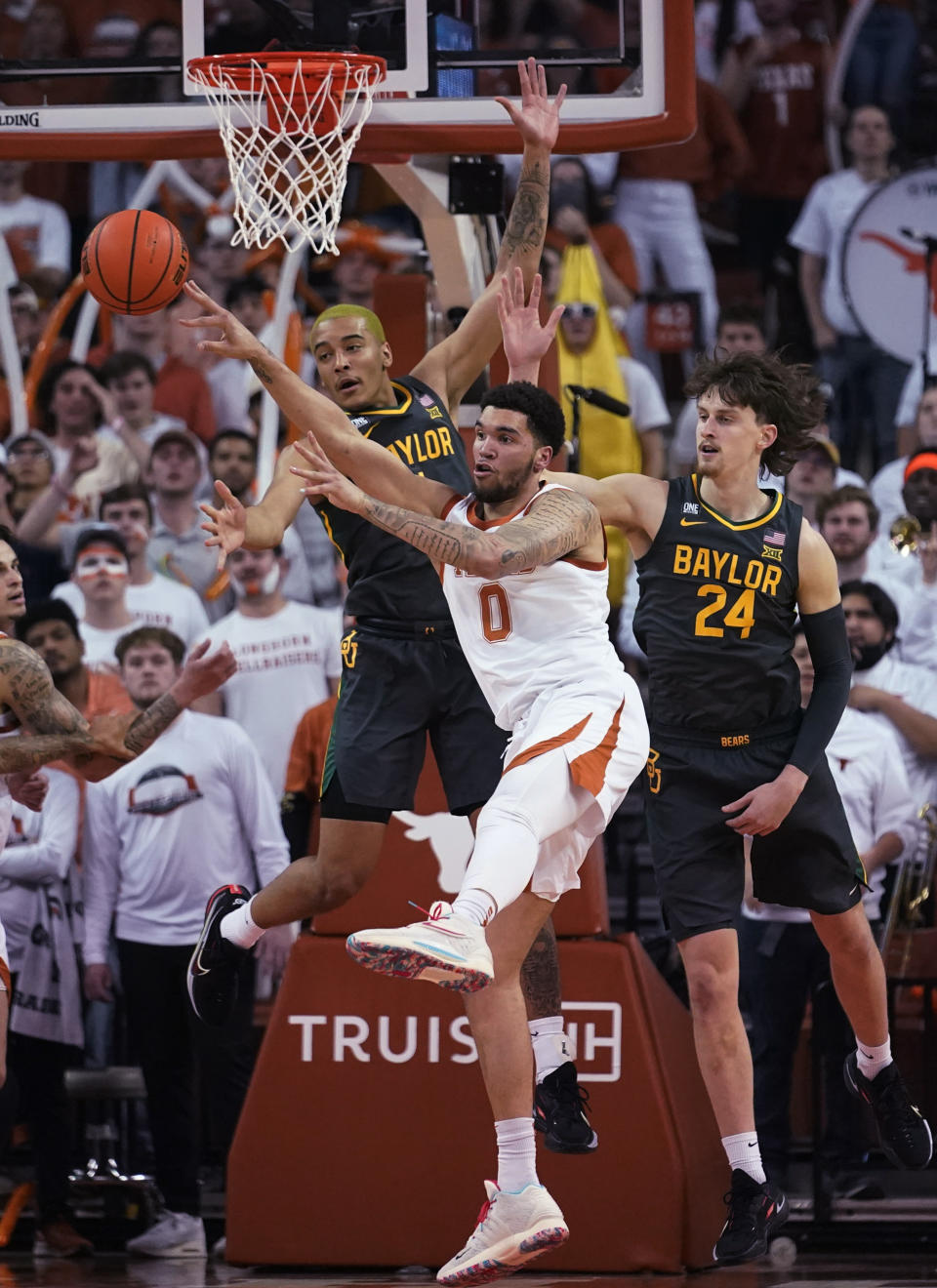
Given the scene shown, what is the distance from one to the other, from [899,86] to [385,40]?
20.4 feet

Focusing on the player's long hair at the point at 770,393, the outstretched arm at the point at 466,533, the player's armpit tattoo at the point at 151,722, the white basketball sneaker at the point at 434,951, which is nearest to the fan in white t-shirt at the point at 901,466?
the player's long hair at the point at 770,393

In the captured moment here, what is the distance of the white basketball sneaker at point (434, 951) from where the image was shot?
528 centimetres

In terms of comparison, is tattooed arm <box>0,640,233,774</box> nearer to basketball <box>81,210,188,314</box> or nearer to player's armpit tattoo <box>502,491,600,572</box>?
basketball <box>81,210,188,314</box>

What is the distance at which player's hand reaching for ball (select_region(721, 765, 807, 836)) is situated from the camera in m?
6.21

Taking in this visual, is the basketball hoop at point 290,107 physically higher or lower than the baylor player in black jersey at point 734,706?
higher

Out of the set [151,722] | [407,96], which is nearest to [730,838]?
[151,722]

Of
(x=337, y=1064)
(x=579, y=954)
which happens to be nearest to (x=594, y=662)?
(x=579, y=954)

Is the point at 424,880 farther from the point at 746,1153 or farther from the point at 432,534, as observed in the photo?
the point at 432,534

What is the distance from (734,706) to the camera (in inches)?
252

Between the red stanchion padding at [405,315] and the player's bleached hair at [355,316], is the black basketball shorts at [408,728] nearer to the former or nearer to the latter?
the player's bleached hair at [355,316]

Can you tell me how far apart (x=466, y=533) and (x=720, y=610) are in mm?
972

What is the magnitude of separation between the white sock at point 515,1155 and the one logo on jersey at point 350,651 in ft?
5.69

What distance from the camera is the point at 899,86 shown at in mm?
12750

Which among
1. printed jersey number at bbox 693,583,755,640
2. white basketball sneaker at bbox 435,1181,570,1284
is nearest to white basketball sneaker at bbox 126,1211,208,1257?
white basketball sneaker at bbox 435,1181,570,1284
